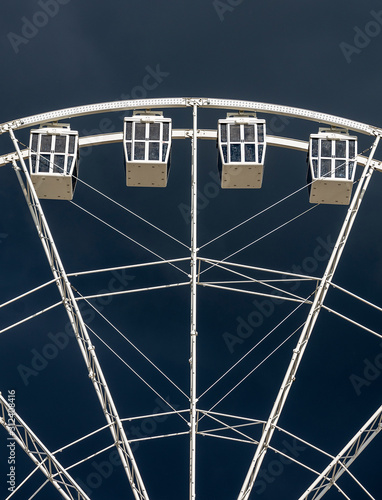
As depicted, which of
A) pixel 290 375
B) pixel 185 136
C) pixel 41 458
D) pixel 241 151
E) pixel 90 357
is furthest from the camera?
pixel 185 136

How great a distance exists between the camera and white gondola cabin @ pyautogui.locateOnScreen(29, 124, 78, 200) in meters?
56.3

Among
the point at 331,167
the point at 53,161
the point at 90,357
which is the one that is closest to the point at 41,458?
the point at 90,357

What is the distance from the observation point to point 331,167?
57.1 m

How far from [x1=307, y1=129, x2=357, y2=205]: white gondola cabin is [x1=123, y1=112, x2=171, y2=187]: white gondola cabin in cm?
677

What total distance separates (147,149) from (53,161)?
4.35 meters

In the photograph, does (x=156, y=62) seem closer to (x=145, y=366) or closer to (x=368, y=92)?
(x=368, y=92)

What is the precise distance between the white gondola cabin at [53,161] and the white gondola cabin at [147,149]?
2.58 metres

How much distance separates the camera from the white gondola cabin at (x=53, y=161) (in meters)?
56.3

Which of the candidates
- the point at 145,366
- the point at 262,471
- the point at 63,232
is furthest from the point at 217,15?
the point at 262,471

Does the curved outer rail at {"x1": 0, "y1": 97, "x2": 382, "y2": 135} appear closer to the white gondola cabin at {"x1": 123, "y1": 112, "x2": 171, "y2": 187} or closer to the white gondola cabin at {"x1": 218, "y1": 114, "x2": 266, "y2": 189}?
the white gondola cabin at {"x1": 218, "y1": 114, "x2": 266, "y2": 189}

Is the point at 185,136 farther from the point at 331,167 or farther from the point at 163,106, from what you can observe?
the point at 331,167

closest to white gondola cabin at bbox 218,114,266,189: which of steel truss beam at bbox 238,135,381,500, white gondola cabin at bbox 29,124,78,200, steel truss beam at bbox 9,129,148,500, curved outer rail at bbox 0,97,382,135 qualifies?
curved outer rail at bbox 0,97,382,135

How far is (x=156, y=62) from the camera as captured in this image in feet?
254

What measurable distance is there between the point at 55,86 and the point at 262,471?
26624 millimetres
